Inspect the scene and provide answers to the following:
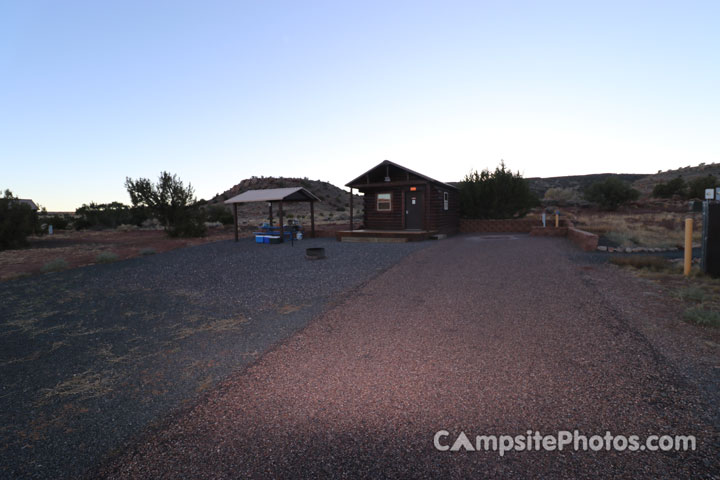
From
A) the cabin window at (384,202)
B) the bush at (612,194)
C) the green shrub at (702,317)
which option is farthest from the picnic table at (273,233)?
the bush at (612,194)

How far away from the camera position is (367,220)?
2142cm

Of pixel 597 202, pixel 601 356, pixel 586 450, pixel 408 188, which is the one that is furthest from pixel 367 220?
pixel 597 202

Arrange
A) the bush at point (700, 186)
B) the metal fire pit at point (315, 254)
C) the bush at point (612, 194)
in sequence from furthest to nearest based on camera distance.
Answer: the bush at point (700, 186) → the bush at point (612, 194) → the metal fire pit at point (315, 254)

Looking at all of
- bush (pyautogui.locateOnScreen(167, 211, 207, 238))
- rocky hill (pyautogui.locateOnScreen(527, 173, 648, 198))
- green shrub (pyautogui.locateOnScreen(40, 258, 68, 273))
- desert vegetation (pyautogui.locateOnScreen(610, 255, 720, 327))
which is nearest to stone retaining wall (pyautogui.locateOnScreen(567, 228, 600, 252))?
desert vegetation (pyautogui.locateOnScreen(610, 255, 720, 327))

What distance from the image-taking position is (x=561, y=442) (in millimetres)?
2549

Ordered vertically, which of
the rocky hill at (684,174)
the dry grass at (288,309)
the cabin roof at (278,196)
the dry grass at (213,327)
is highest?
the rocky hill at (684,174)

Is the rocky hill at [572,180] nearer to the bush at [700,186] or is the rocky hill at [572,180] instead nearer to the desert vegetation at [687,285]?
the bush at [700,186]

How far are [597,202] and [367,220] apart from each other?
31.2 meters

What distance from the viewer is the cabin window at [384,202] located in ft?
67.3

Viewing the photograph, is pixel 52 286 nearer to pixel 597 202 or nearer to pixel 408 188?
pixel 408 188

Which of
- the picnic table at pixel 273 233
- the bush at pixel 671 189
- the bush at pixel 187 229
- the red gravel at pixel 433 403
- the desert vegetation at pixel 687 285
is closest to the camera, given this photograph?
the red gravel at pixel 433 403

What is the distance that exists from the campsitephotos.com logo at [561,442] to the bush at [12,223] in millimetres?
25457

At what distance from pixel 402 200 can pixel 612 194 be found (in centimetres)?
2957

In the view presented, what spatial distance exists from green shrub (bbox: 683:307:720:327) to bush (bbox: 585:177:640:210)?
126ft
